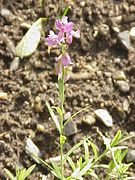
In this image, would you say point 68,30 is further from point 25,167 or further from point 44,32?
point 44,32

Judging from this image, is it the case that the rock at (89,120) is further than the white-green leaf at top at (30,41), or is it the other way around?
the white-green leaf at top at (30,41)

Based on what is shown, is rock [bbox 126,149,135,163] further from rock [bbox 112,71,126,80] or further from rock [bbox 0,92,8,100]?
rock [bbox 0,92,8,100]

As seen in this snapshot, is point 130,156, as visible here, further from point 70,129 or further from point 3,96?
point 3,96

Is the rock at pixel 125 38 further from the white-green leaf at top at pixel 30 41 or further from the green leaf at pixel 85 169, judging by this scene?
the green leaf at pixel 85 169

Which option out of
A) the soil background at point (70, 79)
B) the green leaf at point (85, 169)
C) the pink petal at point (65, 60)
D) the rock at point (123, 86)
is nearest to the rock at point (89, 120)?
the soil background at point (70, 79)

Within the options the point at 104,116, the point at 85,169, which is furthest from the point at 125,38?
the point at 85,169
